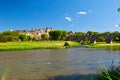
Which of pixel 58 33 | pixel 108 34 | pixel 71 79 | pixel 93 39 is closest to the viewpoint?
pixel 71 79

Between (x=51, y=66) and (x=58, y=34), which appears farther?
(x=58, y=34)

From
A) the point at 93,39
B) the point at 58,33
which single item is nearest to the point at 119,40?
the point at 93,39

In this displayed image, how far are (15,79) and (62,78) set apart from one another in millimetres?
3617

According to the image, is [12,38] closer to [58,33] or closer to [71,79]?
[58,33]

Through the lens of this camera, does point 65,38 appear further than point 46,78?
Yes

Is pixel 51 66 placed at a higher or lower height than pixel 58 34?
lower

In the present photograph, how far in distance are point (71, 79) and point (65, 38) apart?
152640 millimetres

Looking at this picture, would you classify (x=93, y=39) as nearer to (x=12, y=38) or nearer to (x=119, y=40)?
(x=119, y=40)

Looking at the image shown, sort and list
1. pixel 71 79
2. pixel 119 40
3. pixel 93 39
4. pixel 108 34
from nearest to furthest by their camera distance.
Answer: pixel 71 79
pixel 108 34
pixel 93 39
pixel 119 40

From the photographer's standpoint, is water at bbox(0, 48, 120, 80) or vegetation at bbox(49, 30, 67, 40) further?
vegetation at bbox(49, 30, 67, 40)

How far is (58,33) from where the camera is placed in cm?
16612

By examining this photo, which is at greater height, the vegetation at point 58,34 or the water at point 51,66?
the vegetation at point 58,34

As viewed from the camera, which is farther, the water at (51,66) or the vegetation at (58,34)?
the vegetation at (58,34)

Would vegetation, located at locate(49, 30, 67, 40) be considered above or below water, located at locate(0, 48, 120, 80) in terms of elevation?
above
